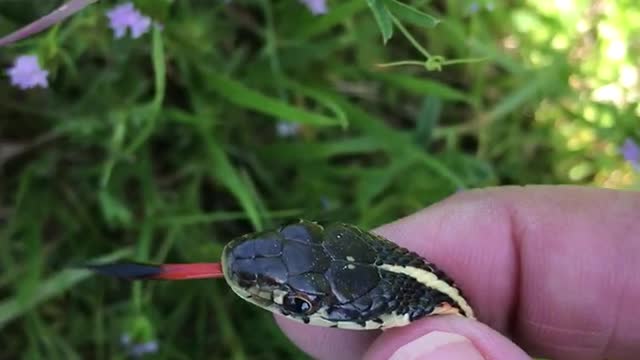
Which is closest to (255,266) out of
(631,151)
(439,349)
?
(439,349)

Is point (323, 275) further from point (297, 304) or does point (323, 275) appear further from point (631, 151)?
point (631, 151)

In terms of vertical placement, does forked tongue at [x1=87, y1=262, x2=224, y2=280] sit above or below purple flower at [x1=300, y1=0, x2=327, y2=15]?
below

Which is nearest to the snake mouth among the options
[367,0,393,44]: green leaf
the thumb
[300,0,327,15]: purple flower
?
the thumb

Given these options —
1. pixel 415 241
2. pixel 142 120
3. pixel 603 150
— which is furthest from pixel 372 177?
pixel 603 150

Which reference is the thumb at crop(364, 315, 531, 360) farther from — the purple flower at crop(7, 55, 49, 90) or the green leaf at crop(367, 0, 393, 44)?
the purple flower at crop(7, 55, 49, 90)

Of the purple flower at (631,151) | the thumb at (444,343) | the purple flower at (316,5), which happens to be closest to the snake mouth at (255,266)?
the thumb at (444,343)

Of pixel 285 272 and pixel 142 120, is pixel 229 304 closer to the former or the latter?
pixel 142 120

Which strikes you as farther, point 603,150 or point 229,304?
point 603,150
